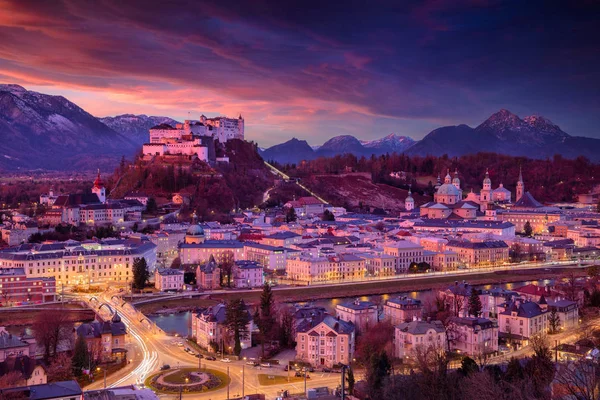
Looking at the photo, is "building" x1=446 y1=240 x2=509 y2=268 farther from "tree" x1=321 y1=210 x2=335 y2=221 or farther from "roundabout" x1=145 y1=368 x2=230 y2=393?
"roundabout" x1=145 y1=368 x2=230 y2=393

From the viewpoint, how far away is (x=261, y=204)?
51.3 meters

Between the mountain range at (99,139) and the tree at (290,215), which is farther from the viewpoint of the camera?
the mountain range at (99,139)

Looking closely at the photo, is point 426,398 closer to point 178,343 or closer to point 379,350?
point 379,350

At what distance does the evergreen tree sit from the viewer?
52.5 feet

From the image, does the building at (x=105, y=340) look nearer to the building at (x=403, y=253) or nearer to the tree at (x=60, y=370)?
the tree at (x=60, y=370)

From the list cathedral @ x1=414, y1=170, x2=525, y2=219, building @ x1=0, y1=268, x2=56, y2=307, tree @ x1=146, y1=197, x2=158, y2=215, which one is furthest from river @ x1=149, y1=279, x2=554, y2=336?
cathedral @ x1=414, y1=170, x2=525, y2=219

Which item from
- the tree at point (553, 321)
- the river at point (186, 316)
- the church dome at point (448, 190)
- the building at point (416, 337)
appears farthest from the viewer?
the church dome at point (448, 190)

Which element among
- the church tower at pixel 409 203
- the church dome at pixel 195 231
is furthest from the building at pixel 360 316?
the church tower at pixel 409 203

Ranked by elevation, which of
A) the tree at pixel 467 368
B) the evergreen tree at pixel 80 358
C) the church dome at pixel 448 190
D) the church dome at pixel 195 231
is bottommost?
the evergreen tree at pixel 80 358

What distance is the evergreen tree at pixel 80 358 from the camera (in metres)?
16.0

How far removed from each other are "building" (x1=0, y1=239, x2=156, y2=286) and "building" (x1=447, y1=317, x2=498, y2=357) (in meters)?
15.4

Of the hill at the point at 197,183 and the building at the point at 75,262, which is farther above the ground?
the hill at the point at 197,183

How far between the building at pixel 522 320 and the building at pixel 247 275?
37.0ft

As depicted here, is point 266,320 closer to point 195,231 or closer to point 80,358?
point 80,358
